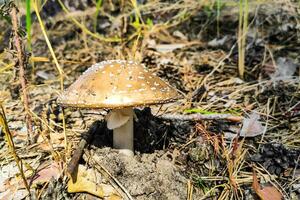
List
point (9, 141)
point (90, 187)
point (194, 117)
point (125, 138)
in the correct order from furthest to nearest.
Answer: point (194, 117) < point (125, 138) < point (90, 187) < point (9, 141)

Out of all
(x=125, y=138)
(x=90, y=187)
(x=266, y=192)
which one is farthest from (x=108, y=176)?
(x=266, y=192)

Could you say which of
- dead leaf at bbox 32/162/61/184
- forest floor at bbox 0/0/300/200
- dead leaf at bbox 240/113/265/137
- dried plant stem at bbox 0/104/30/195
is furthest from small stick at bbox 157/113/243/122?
dried plant stem at bbox 0/104/30/195

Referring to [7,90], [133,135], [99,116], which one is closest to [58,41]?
[7,90]

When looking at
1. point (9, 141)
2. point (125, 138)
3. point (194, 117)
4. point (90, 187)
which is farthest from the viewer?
point (194, 117)

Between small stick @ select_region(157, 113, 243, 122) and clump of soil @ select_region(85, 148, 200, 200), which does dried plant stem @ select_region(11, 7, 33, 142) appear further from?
small stick @ select_region(157, 113, 243, 122)

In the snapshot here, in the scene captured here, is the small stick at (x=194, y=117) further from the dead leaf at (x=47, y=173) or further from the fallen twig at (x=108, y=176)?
the dead leaf at (x=47, y=173)

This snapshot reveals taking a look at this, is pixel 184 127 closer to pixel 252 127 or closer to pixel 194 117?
pixel 194 117

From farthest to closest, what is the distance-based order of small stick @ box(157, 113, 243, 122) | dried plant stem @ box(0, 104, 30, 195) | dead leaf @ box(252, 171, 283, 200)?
small stick @ box(157, 113, 243, 122) < dead leaf @ box(252, 171, 283, 200) < dried plant stem @ box(0, 104, 30, 195)

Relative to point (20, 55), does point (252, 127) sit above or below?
below
